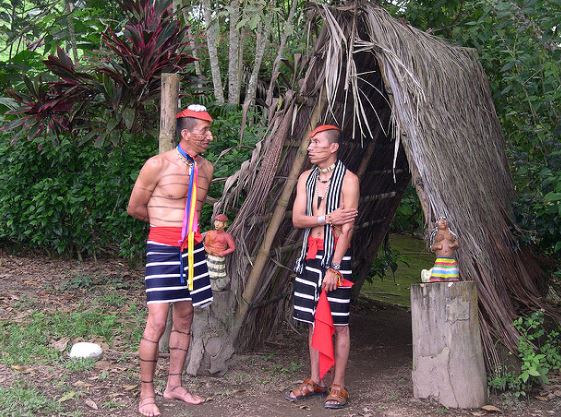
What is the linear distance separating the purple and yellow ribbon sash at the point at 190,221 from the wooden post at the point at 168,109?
25.3 inches

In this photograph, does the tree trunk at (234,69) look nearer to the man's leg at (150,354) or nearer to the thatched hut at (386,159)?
the thatched hut at (386,159)

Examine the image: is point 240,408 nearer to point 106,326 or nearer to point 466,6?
point 106,326

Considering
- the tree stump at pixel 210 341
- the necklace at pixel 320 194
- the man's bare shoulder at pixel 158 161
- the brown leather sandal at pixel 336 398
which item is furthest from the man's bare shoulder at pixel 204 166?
the brown leather sandal at pixel 336 398

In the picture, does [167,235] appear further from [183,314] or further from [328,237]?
[328,237]

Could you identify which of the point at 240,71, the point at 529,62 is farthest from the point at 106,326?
Answer: the point at 529,62

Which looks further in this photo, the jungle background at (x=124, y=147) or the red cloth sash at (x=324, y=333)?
the jungle background at (x=124, y=147)

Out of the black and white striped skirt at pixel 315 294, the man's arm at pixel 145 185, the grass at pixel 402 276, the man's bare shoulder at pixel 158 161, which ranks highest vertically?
the man's bare shoulder at pixel 158 161

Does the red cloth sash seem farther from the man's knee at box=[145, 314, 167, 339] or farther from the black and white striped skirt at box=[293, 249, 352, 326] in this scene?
the man's knee at box=[145, 314, 167, 339]

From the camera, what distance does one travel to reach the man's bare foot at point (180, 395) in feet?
14.5

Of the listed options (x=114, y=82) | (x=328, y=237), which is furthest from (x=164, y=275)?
(x=114, y=82)

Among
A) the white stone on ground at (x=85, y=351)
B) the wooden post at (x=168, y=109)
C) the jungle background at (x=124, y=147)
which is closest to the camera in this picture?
the wooden post at (x=168, y=109)

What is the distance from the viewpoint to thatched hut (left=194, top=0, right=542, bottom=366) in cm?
462

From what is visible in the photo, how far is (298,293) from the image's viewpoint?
4574 millimetres

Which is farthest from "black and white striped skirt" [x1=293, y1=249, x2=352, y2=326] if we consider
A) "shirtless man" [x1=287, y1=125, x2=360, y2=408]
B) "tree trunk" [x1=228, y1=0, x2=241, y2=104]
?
"tree trunk" [x1=228, y1=0, x2=241, y2=104]
